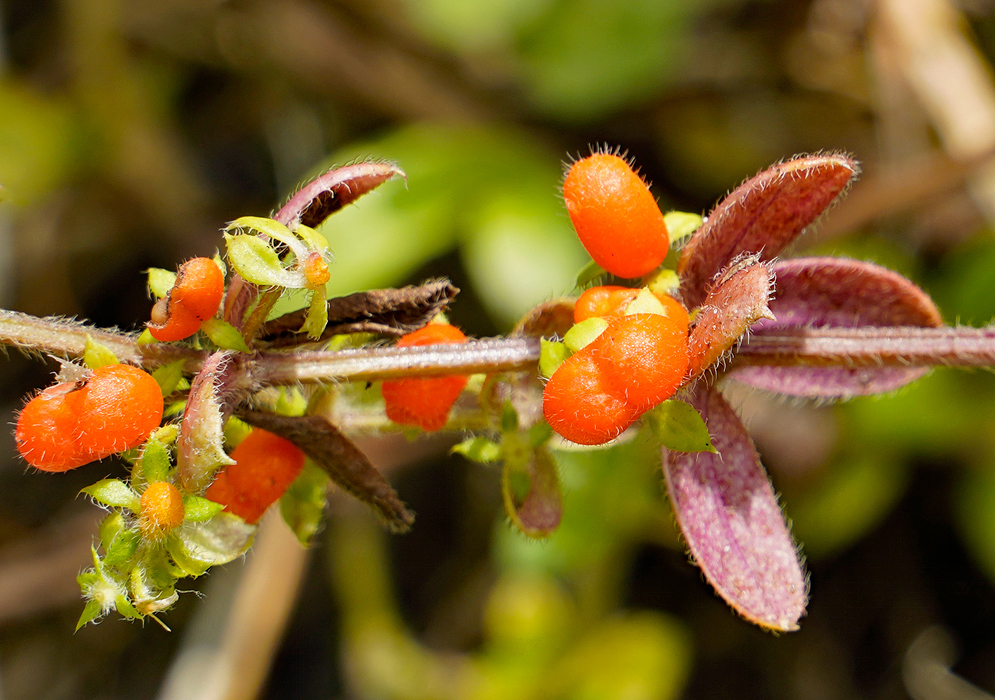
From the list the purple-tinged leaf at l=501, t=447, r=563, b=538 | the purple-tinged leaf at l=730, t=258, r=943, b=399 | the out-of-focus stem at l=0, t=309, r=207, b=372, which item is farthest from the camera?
the purple-tinged leaf at l=730, t=258, r=943, b=399

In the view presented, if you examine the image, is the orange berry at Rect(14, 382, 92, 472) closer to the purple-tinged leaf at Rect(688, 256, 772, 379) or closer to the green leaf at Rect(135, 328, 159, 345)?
the green leaf at Rect(135, 328, 159, 345)

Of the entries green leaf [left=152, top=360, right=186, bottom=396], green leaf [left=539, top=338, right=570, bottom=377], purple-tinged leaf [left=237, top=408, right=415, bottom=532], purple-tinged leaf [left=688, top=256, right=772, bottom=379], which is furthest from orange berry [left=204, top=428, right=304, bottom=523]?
purple-tinged leaf [left=688, top=256, right=772, bottom=379]

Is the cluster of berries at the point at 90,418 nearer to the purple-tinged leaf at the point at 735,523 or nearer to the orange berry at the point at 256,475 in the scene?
the orange berry at the point at 256,475

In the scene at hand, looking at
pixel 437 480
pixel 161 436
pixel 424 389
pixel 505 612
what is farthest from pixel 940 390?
pixel 161 436

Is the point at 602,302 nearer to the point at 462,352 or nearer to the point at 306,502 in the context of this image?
the point at 462,352

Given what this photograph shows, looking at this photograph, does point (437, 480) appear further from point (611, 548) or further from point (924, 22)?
point (924, 22)

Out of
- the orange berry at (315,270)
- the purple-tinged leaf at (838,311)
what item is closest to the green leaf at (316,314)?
the orange berry at (315,270)
